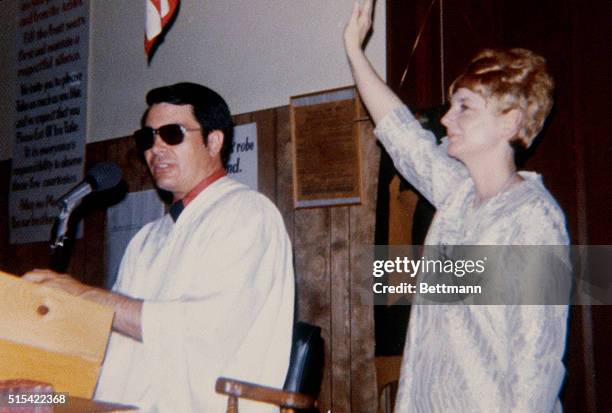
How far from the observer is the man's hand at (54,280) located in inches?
75.4

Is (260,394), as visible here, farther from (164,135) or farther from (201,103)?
(201,103)

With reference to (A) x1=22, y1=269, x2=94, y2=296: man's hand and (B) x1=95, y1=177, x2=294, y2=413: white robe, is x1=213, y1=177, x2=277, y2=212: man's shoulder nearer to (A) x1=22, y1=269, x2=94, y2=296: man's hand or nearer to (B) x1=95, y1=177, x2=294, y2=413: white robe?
(B) x1=95, y1=177, x2=294, y2=413: white robe

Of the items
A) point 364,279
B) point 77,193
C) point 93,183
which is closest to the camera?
point 77,193

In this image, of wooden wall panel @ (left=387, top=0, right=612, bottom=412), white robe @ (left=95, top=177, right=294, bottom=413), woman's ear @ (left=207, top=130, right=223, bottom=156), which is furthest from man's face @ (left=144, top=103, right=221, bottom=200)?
wooden wall panel @ (left=387, top=0, right=612, bottom=412)

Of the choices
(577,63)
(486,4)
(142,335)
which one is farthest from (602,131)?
(142,335)

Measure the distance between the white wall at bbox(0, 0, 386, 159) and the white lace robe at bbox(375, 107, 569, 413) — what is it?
1318mm

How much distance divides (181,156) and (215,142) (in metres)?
0.15

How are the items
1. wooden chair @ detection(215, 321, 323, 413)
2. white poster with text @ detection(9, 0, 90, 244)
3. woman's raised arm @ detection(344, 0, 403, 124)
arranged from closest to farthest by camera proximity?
wooden chair @ detection(215, 321, 323, 413) < woman's raised arm @ detection(344, 0, 403, 124) < white poster with text @ detection(9, 0, 90, 244)

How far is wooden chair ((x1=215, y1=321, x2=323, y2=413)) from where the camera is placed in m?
2.03

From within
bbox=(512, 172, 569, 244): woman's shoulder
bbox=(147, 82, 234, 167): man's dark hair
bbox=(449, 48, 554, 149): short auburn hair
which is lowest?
bbox=(512, 172, 569, 244): woman's shoulder

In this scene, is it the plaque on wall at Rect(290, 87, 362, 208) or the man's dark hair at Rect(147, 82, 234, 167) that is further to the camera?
the plaque on wall at Rect(290, 87, 362, 208)

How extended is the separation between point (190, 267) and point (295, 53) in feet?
5.03

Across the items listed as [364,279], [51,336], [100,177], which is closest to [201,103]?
[100,177]

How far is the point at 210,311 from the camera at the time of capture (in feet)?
7.31
